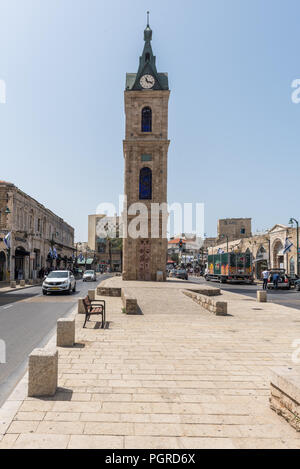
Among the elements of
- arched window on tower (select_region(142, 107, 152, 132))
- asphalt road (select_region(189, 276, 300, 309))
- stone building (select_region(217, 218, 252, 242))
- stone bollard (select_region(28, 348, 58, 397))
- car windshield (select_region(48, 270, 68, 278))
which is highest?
arched window on tower (select_region(142, 107, 152, 132))

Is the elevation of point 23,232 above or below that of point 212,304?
above

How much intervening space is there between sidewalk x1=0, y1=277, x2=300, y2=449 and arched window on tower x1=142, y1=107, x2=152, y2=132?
1223 inches

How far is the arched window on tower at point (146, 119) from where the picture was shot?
37.7m

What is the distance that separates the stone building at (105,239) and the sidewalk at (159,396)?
8774cm

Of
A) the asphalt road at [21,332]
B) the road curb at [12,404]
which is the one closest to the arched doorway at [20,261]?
the asphalt road at [21,332]

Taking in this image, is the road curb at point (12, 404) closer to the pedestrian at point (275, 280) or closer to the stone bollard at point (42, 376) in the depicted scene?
the stone bollard at point (42, 376)

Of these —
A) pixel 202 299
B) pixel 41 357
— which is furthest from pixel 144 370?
pixel 202 299

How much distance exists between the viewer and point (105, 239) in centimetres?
10494

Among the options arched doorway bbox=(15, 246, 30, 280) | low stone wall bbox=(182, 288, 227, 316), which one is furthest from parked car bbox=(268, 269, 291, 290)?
arched doorway bbox=(15, 246, 30, 280)

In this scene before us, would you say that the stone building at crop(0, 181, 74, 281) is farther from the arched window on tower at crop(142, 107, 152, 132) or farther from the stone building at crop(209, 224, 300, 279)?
the stone building at crop(209, 224, 300, 279)

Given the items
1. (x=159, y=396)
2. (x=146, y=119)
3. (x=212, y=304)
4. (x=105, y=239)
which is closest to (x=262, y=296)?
(x=212, y=304)

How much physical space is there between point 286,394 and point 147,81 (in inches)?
1527

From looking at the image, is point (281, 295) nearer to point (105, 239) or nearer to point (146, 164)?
point (146, 164)

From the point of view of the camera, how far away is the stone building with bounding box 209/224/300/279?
4088cm
